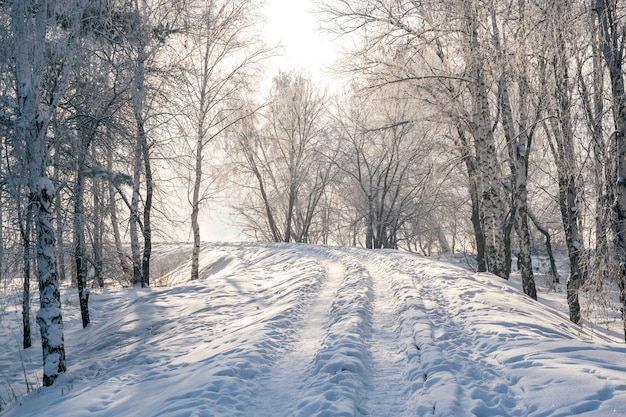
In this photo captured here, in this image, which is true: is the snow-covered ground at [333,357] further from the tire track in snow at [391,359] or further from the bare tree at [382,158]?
the bare tree at [382,158]

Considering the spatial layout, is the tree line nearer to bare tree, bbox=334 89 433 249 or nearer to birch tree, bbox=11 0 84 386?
birch tree, bbox=11 0 84 386

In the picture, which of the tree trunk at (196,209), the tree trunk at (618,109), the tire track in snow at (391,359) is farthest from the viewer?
the tree trunk at (196,209)

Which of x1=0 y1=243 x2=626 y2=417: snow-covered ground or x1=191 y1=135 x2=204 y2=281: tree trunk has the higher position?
x1=191 y1=135 x2=204 y2=281: tree trunk

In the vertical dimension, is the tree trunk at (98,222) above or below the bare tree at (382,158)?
below

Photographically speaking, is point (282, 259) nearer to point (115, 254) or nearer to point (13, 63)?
point (115, 254)

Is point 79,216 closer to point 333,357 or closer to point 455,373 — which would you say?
point 333,357

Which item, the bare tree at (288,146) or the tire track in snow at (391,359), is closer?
the tire track in snow at (391,359)

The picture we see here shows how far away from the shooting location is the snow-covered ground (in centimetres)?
475

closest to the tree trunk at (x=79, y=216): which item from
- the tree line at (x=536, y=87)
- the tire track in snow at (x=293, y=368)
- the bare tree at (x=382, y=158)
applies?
the tire track in snow at (x=293, y=368)

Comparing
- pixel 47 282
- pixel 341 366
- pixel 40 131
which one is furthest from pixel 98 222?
pixel 341 366

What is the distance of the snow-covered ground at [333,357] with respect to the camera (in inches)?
187

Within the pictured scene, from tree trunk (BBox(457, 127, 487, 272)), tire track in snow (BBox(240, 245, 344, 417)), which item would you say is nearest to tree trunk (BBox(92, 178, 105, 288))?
tire track in snow (BBox(240, 245, 344, 417))

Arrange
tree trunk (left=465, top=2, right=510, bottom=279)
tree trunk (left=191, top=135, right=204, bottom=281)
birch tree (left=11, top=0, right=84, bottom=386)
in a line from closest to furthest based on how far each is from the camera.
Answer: birch tree (left=11, top=0, right=84, bottom=386) → tree trunk (left=465, top=2, right=510, bottom=279) → tree trunk (left=191, top=135, right=204, bottom=281)

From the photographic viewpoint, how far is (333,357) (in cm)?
601
